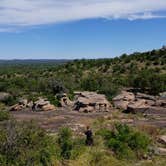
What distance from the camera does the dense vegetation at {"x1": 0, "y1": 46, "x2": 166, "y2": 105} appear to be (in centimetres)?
4147

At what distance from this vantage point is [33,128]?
18.7 metres

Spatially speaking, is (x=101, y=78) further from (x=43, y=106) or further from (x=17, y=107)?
(x=43, y=106)

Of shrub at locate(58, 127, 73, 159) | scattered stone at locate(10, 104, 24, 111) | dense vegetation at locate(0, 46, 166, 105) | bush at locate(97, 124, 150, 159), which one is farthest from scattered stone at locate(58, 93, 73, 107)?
shrub at locate(58, 127, 73, 159)

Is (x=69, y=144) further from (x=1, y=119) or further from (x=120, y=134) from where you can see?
(x=1, y=119)

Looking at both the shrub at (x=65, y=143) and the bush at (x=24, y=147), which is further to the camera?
the shrub at (x=65, y=143)

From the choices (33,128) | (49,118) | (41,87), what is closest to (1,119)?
(49,118)

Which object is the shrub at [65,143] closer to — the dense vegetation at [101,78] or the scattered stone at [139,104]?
the scattered stone at [139,104]

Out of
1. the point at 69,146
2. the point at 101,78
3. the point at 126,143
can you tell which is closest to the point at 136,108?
the point at 126,143

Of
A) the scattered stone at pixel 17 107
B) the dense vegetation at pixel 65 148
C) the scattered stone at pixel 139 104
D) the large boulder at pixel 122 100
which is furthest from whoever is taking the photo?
the scattered stone at pixel 17 107

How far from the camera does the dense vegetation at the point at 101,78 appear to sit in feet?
136

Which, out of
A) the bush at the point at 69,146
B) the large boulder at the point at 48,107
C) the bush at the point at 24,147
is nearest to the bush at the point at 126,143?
the bush at the point at 69,146

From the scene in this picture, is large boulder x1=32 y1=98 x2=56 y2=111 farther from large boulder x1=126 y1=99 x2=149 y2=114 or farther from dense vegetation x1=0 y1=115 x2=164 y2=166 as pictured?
dense vegetation x1=0 y1=115 x2=164 y2=166

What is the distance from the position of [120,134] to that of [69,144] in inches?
112

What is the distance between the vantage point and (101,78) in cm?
5175
